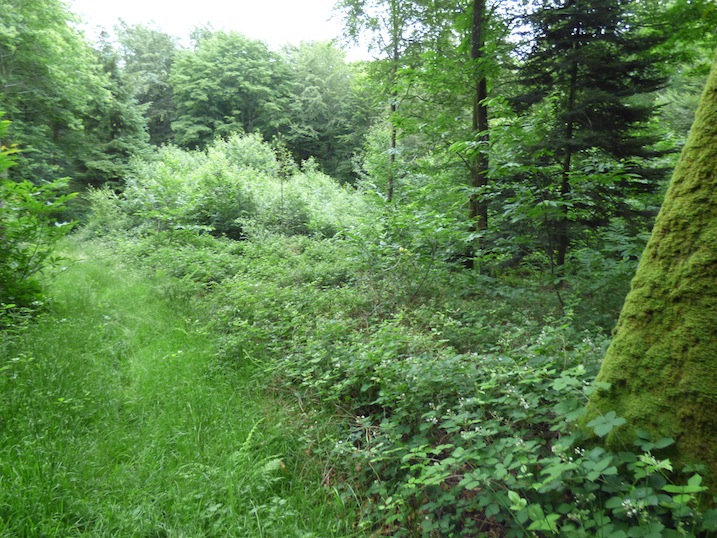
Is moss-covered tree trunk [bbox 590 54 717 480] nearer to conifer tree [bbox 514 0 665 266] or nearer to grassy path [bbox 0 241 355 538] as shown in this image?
grassy path [bbox 0 241 355 538]

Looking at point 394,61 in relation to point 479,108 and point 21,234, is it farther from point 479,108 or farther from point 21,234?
point 21,234

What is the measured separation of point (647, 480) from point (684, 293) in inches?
33.0

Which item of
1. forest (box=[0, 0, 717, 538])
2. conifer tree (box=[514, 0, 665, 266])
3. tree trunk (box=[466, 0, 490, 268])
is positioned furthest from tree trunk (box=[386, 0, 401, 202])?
conifer tree (box=[514, 0, 665, 266])

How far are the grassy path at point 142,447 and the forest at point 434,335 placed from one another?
19mm

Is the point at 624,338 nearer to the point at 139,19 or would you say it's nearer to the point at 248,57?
the point at 248,57

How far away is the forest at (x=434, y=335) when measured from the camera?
1670 mm

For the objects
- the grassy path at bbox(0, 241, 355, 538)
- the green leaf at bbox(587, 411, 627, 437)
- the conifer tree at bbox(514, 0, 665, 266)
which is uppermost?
the conifer tree at bbox(514, 0, 665, 266)

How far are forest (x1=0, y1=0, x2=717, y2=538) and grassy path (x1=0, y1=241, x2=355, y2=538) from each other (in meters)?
0.02

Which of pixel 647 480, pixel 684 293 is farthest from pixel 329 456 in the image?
pixel 684 293

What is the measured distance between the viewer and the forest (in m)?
1.67

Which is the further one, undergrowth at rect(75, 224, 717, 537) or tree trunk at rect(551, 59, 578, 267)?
tree trunk at rect(551, 59, 578, 267)

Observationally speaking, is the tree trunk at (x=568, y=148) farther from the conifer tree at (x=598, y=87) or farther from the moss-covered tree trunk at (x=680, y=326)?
the moss-covered tree trunk at (x=680, y=326)

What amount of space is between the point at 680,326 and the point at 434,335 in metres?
2.31

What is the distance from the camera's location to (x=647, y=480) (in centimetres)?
141
